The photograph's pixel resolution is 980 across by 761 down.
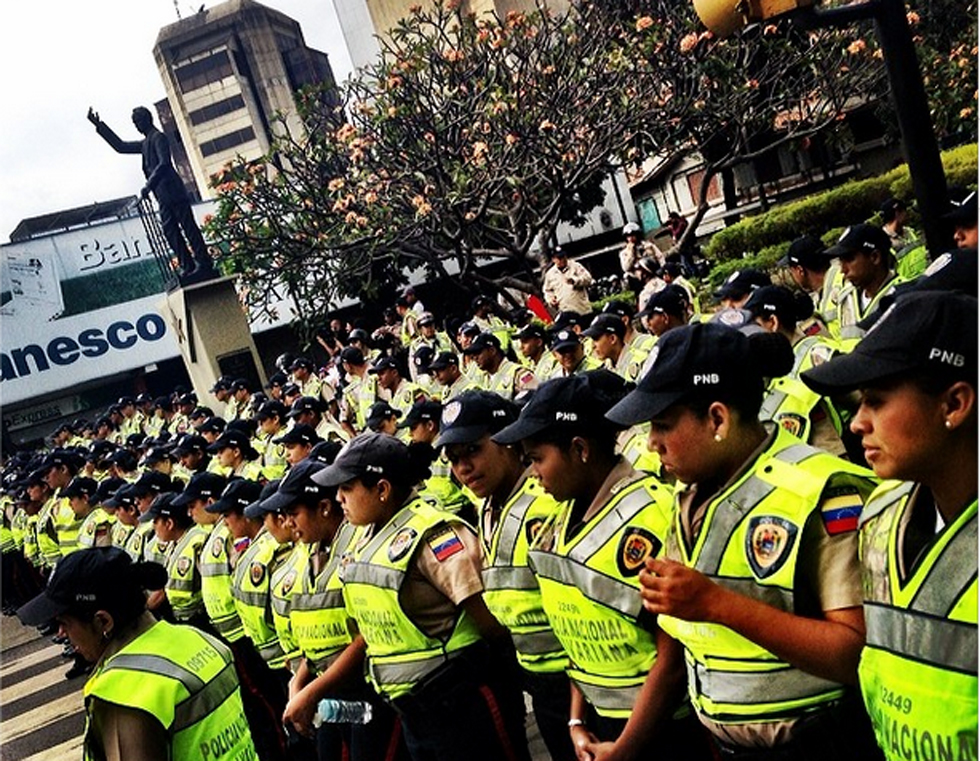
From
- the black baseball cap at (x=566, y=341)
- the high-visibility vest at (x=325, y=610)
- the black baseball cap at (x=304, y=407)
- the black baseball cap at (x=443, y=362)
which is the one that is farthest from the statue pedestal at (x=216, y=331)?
the high-visibility vest at (x=325, y=610)

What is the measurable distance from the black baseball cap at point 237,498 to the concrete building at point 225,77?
6468 centimetres

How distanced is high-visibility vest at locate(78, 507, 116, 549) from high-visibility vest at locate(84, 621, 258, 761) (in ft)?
21.8

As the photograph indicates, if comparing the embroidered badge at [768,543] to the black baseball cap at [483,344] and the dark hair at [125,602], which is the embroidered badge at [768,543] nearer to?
the dark hair at [125,602]

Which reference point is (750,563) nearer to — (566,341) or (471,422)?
(471,422)

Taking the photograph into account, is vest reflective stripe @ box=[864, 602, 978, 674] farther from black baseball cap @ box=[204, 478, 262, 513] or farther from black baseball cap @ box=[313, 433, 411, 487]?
black baseball cap @ box=[204, 478, 262, 513]

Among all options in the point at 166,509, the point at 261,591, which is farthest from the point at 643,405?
the point at 166,509

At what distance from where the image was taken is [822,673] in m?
2.43

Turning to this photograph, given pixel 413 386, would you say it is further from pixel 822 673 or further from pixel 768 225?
pixel 768 225

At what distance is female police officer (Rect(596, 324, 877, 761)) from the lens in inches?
94.8

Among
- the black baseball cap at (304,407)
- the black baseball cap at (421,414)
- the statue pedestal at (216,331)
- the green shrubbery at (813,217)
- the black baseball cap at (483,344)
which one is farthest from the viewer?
the green shrubbery at (813,217)

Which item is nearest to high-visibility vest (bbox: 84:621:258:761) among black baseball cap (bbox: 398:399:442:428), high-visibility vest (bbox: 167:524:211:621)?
high-visibility vest (bbox: 167:524:211:621)

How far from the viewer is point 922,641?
2.00 metres

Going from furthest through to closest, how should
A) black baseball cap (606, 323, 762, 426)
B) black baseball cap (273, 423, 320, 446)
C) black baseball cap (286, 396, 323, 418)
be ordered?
black baseball cap (286, 396, 323, 418) < black baseball cap (273, 423, 320, 446) < black baseball cap (606, 323, 762, 426)

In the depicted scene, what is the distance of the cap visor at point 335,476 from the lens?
3.98m
